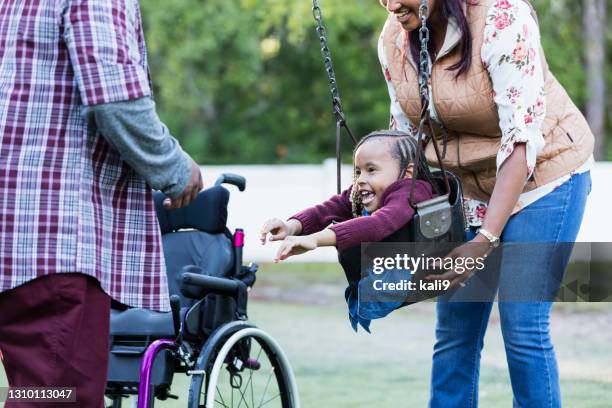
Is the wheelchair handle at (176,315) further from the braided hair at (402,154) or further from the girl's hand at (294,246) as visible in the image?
the girl's hand at (294,246)

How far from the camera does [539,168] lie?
414 cm

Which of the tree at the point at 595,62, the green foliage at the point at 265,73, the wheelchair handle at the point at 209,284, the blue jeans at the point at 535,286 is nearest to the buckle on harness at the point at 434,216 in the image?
the blue jeans at the point at 535,286

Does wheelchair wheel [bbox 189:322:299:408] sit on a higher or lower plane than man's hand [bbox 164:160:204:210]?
lower

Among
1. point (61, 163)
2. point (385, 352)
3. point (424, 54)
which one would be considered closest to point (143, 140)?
point (61, 163)

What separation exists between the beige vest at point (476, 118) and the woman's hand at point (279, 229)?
1.72 ft

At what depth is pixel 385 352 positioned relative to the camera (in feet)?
27.9

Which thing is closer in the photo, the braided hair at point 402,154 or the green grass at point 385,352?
the braided hair at point 402,154

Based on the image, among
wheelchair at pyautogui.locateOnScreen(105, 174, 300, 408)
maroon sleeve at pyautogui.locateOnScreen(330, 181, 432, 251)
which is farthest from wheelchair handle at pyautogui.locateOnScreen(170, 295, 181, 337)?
maroon sleeve at pyautogui.locateOnScreen(330, 181, 432, 251)

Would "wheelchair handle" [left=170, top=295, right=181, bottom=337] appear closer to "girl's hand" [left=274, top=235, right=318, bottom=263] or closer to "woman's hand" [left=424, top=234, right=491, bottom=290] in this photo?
"girl's hand" [left=274, top=235, right=318, bottom=263]

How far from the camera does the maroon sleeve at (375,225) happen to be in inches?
150

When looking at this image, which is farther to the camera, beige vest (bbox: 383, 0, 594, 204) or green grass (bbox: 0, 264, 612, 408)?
green grass (bbox: 0, 264, 612, 408)

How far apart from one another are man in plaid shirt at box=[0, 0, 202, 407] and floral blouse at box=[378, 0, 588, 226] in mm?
1304

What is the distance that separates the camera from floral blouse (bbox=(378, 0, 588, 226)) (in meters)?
3.92

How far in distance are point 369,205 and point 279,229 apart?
1.01 feet
